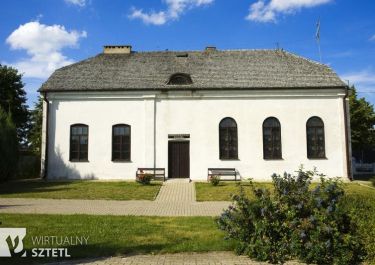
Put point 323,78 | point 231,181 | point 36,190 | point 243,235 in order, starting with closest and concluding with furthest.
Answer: point 243,235, point 36,190, point 231,181, point 323,78

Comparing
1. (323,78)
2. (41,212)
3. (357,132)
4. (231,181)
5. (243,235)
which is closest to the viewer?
(243,235)

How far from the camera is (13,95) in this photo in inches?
1458

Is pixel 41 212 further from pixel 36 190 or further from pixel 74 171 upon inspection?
pixel 74 171

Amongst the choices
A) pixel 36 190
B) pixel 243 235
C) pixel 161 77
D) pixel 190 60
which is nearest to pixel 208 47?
pixel 190 60

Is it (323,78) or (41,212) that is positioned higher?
(323,78)

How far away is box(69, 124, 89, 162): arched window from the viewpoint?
23078 millimetres

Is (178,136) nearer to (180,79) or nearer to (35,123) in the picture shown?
(180,79)

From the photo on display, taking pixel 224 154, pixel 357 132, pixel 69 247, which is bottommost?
pixel 69 247

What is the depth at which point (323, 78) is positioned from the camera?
23.3m

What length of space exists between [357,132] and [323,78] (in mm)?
13734

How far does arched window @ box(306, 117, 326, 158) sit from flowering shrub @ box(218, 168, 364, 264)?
15824 mm

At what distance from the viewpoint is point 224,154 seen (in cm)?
2275

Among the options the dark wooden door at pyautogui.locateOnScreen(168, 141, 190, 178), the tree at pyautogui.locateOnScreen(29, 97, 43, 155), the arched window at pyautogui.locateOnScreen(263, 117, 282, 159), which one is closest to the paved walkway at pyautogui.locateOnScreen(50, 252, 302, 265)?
the dark wooden door at pyautogui.locateOnScreen(168, 141, 190, 178)

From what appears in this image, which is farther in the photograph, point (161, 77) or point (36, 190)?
point (161, 77)
